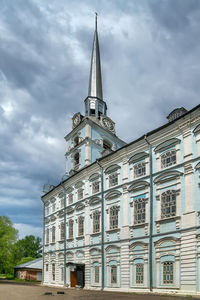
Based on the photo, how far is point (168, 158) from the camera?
22.3 meters

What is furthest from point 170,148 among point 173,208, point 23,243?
point 23,243

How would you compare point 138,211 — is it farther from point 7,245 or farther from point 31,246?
point 31,246

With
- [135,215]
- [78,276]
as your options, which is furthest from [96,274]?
[135,215]

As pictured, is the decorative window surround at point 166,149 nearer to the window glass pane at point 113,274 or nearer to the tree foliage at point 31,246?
the window glass pane at point 113,274

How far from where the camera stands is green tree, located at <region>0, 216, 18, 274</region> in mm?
46781

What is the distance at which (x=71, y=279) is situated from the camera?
3109cm

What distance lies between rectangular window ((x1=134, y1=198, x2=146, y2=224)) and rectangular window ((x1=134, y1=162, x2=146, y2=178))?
2.09 m

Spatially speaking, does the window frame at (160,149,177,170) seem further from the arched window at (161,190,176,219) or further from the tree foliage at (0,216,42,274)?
the tree foliage at (0,216,42,274)

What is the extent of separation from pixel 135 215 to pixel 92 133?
48.2ft

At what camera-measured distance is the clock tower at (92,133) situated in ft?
116

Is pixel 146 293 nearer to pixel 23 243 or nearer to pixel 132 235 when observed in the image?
pixel 132 235

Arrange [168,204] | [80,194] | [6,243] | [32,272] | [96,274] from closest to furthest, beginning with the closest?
[168,204] → [96,274] → [80,194] → [6,243] → [32,272]

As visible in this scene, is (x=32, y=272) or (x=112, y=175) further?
(x=32, y=272)

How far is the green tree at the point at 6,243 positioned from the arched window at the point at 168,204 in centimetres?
3375
